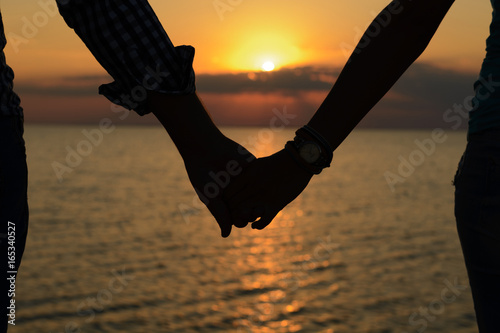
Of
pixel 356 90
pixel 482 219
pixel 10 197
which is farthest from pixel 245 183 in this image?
pixel 482 219

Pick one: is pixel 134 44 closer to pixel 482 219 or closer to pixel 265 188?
pixel 265 188

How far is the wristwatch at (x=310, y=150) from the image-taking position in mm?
2361

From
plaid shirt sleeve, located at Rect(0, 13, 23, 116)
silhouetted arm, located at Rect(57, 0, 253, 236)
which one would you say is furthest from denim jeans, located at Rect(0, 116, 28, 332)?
silhouetted arm, located at Rect(57, 0, 253, 236)

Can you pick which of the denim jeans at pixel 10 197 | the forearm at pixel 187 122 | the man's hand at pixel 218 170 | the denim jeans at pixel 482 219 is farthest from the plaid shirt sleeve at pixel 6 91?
the denim jeans at pixel 482 219

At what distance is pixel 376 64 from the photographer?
7.16 ft

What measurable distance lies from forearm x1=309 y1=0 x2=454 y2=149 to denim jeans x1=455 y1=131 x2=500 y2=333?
507 millimetres

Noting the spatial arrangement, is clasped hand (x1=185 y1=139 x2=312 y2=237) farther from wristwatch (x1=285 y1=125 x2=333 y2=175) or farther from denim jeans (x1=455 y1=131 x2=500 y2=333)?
denim jeans (x1=455 y1=131 x2=500 y2=333)

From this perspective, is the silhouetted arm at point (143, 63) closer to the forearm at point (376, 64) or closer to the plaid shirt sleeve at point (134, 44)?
the plaid shirt sleeve at point (134, 44)

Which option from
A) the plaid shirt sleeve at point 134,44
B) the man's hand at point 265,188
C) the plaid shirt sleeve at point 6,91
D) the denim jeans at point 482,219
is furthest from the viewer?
the man's hand at point 265,188

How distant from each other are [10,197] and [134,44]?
0.80 metres

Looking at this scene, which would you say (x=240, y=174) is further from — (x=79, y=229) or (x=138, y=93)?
(x=79, y=229)

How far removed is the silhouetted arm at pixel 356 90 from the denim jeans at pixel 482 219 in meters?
0.51

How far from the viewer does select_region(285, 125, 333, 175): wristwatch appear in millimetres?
2361

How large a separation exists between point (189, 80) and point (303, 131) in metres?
0.54
